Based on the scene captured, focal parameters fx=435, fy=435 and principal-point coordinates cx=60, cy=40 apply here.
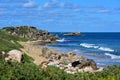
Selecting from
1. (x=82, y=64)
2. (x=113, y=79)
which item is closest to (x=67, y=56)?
(x=82, y=64)

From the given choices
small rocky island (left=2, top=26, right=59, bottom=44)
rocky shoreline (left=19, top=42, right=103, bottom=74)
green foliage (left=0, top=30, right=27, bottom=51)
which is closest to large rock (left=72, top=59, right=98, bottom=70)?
rocky shoreline (left=19, top=42, right=103, bottom=74)

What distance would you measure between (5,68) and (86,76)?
4.19 meters

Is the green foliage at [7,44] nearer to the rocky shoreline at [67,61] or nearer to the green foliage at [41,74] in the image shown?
the rocky shoreline at [67,61]

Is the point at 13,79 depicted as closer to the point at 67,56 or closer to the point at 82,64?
the point at 82,64

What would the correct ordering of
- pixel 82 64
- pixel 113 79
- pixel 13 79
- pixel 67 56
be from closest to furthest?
1. pixel 113 79
2. pixel 13 79
3. pixel 82 64
4. pixel 67 56

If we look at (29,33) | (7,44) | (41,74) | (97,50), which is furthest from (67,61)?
(29,33)

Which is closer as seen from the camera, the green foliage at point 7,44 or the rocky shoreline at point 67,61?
the rocky shoreline at point 67,61

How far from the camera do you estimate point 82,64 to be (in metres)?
37.3

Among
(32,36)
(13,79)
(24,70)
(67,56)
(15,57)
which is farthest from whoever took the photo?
(32,36)

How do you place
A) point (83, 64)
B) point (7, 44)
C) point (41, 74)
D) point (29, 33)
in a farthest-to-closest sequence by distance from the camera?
point (29, 33), point (7, 44), point (83, 64), point (41, 74)

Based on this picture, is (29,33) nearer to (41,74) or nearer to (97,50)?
(97,50)

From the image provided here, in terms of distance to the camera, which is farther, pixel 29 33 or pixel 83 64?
pixel 29 33

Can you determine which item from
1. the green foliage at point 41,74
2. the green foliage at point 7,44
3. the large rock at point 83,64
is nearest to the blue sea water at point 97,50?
the green foliage at point 7,44


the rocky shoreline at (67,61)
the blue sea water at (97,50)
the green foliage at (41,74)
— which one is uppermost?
the green foliage at (41,74)
